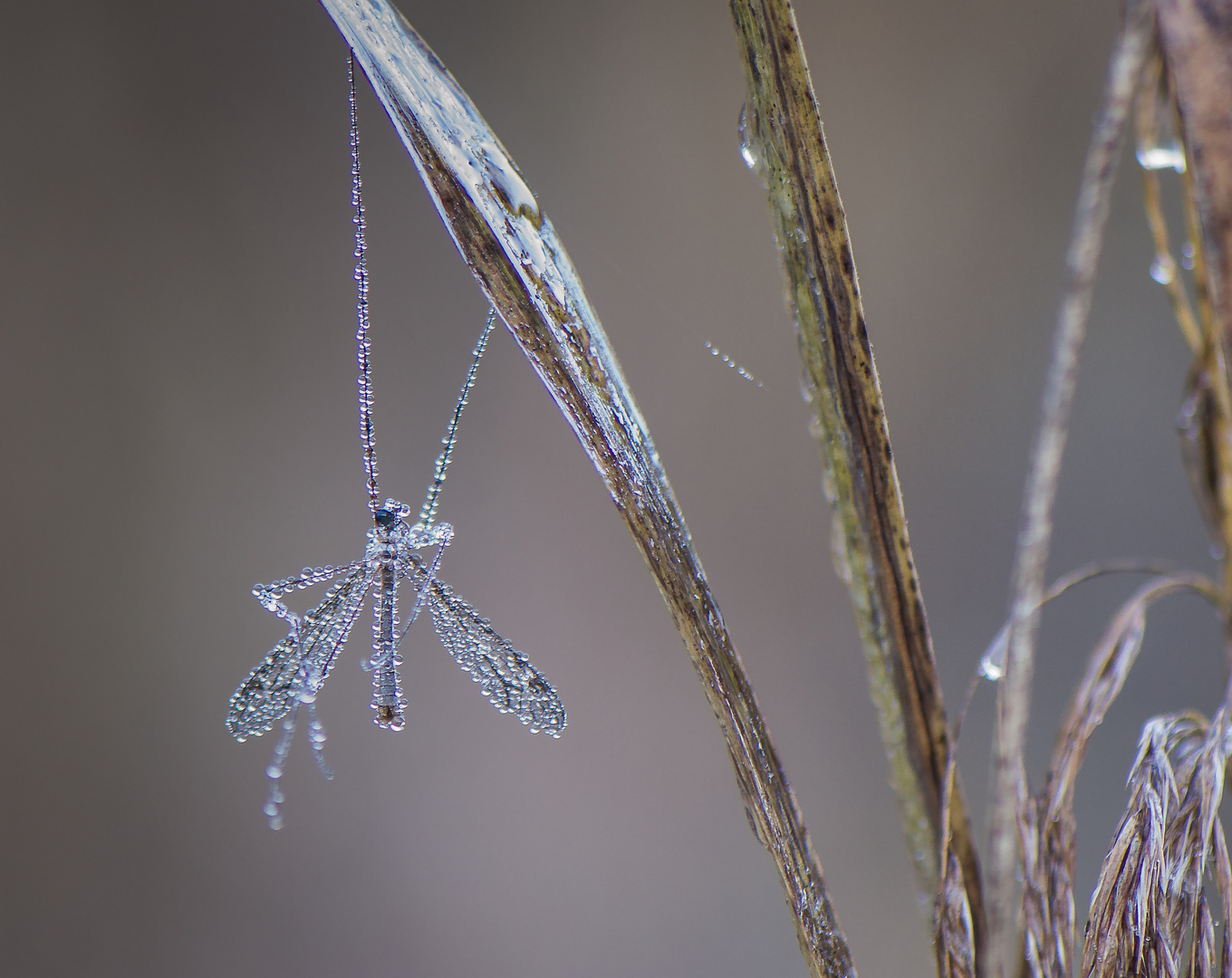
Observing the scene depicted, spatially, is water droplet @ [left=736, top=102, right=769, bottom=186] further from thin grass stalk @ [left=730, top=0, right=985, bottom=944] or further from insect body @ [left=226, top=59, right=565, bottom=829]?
insect body @ [left=226, top=59, right=565, bottom=829]

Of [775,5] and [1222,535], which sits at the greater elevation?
[775,5]

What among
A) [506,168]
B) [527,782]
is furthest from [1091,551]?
[506,168]

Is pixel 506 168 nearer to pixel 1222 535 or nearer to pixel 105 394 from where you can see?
pixel 1222 535

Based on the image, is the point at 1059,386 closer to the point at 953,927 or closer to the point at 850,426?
the point at 850,426

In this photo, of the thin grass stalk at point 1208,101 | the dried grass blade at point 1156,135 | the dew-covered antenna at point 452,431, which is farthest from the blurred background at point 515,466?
the thin grass stalk at point 1208,101

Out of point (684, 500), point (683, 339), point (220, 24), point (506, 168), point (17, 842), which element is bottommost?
point (17, 842)

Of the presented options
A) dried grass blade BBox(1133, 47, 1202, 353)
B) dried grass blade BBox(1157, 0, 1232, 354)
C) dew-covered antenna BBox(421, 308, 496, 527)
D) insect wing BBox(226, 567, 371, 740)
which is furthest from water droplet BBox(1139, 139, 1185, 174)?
insect wing BBox(226, 567, 371, 740)

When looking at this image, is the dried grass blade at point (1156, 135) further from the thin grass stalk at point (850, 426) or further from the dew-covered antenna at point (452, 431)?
the dew-covered antenna at point (452, 431)
